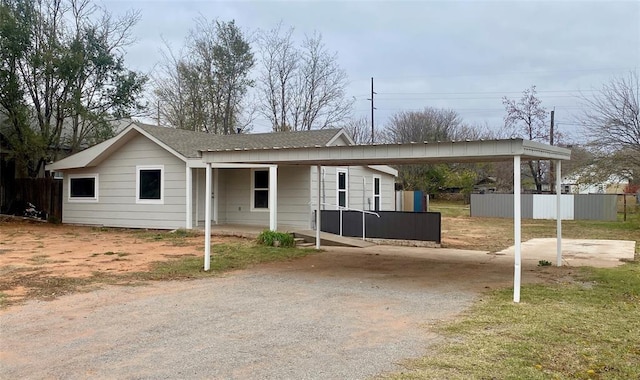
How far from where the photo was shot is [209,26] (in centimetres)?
3092

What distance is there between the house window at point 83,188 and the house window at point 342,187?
344 inches

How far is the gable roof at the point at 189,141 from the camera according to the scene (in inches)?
641

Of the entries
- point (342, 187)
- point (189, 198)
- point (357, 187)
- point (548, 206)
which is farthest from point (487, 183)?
point (189, 198)

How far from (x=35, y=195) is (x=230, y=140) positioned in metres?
8.50

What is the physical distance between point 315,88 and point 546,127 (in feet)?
60.1

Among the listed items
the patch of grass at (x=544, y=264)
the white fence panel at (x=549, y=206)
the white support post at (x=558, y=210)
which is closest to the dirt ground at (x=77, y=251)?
the patch of grass at (x=544, y=264)

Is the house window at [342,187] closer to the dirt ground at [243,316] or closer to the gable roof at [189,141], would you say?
the gable roof at [189,141]

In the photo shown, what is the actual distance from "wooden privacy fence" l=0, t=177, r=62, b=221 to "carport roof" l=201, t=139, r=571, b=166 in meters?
12.9

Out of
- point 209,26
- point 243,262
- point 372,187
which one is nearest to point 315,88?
point 209,26

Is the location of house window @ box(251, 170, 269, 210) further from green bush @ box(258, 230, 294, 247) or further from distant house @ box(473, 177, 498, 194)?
distant house @ box(473, 177, 498, 194)

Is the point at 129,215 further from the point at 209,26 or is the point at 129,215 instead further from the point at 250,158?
the point at 209,26

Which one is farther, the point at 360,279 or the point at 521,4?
the point at 521,4

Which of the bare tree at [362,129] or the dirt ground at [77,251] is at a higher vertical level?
the bare tree at [362,129]

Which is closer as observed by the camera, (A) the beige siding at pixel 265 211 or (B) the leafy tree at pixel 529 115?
(A) the beige siding at pixel 265 211
